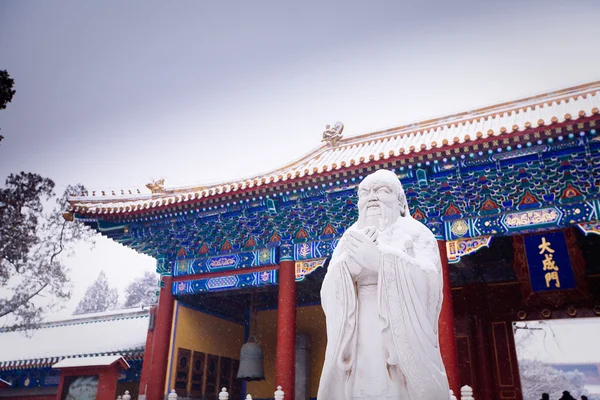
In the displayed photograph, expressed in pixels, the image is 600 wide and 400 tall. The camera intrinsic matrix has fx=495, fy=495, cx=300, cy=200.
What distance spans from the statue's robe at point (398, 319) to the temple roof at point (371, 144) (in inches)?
173

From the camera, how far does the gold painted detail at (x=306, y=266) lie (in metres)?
8.86

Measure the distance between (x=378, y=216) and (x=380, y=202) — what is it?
0.11m

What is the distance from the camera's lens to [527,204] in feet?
25.2

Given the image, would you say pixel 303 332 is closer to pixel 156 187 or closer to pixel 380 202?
pixel 156 187

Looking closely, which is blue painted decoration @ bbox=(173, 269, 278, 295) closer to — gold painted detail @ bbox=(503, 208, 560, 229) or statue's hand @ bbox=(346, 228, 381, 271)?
gold painted detail @ bbox=(503, 208, 560, 229)

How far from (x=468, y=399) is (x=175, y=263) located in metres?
6.32

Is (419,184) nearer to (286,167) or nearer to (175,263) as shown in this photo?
(286,167)

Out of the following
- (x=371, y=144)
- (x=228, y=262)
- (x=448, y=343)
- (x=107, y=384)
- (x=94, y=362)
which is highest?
(x=371, y=144)

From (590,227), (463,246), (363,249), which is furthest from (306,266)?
(363,249)

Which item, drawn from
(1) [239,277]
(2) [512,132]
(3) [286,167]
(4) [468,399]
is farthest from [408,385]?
(3) [286,167]

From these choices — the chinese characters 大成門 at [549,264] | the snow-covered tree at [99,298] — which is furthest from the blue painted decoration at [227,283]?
the snow-covered tree at [99,298]

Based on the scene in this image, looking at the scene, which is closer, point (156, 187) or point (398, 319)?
point (398, 319)

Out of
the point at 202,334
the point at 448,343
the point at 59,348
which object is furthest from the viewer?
the point at 59,348

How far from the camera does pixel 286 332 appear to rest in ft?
28.2
